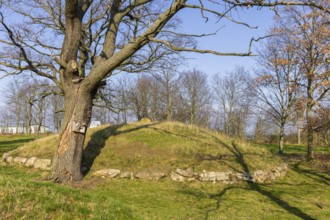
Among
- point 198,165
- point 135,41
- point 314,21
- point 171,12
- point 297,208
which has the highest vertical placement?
point 314,21

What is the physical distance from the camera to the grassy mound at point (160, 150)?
1160 cm

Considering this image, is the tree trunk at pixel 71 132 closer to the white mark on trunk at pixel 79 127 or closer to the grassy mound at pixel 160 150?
the white mark on trunk at pixel 79 127

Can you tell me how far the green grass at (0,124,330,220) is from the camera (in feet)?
13.7

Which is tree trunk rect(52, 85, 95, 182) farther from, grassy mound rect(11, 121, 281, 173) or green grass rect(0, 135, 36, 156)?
green grass rect(0, 135, 36, 156)

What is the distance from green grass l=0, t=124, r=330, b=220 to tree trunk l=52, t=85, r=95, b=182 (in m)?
0.56

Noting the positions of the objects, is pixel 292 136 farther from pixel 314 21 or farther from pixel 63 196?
pixel 63 196

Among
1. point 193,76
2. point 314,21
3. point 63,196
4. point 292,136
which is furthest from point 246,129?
point 63,196

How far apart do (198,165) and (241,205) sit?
3.18m

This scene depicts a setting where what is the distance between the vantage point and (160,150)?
496 inches

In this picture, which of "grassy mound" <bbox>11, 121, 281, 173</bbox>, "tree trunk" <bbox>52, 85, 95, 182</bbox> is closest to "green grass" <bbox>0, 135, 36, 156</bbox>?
"grassy mound" <bbox>11, 121, 281, 173</bbox>

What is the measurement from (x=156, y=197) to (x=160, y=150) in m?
3.92

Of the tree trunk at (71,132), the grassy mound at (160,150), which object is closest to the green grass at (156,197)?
the grassy mound at (160,150)

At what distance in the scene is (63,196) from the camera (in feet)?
15.1

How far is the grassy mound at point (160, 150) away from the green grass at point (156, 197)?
0.11 meters
